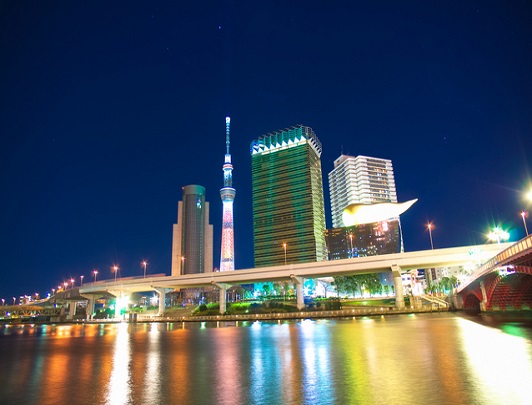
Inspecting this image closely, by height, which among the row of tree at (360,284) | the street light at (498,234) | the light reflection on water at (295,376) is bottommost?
the light reflection on water at (295,376)

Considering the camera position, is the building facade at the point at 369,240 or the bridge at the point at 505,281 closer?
the bridge at the point at 505,281

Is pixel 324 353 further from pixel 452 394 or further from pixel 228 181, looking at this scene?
pixel 228 181

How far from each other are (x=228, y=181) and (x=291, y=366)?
18533cm

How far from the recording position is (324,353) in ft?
65.2

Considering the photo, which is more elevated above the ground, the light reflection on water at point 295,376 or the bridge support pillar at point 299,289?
the bridge support pillar at point 299,289

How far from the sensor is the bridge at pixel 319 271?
65000 millimetres

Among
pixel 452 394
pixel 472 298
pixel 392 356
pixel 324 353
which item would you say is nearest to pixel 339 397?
pixel 452 394

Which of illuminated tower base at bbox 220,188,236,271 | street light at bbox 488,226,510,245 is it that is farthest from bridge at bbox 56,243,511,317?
illuminated tower base at bbox 220,188,236,271

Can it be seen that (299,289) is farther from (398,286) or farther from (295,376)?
(295,376)

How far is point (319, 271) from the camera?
78.3 m

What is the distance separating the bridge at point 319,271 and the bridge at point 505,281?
→ 23.5 ft

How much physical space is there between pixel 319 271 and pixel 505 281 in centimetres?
3773

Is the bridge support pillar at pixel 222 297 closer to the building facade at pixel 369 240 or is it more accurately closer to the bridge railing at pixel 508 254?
the bridge railing at pixel 508 254

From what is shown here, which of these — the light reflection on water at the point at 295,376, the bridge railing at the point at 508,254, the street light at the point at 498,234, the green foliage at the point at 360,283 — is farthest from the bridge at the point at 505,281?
the green foliage at the point at 360,283
